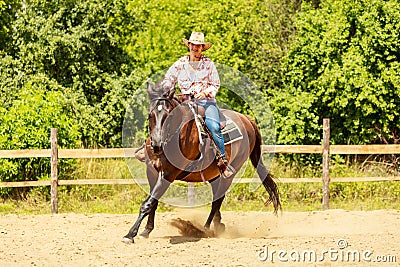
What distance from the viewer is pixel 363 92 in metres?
15.9

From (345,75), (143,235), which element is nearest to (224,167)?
(143,235)

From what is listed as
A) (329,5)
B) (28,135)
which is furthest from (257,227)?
(329,5)

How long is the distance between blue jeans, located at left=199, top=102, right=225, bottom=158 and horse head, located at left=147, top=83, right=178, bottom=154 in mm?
712

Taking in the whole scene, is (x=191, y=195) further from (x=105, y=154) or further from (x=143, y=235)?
(x=143, y=235)

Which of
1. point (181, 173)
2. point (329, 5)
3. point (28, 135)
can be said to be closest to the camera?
point (181, 173)

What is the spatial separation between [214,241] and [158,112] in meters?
1.79

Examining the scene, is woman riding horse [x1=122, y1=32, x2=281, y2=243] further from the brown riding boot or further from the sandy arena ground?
the sandy arena ground

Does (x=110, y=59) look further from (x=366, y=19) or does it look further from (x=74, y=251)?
(x=74, y=251)

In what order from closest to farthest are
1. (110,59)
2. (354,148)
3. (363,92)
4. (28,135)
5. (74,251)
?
(74,251), (354,148), (28,135), (363,92), (110,59)

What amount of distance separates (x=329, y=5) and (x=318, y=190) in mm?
5169

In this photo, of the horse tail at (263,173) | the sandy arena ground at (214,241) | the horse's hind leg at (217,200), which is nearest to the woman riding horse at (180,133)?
the horse's hind leg at (217,200)

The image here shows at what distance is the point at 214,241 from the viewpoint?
861cm

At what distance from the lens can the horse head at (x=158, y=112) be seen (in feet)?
26.3

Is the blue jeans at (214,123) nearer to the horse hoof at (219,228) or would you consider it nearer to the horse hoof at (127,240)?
the horse hoof at (219,228)
